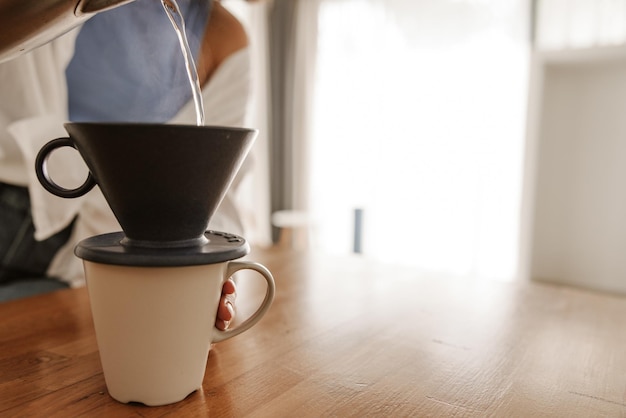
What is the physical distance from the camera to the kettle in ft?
1.32

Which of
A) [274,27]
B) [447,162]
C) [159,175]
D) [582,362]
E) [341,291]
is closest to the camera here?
[159,175]

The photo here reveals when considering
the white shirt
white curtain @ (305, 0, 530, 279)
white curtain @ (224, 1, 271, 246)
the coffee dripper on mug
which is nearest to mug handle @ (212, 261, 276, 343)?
the coffee dripper on mug

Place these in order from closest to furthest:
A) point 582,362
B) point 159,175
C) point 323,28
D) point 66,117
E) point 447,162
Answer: point 159,175, point 582,362, point 66,117, point 447,162, point 323,28

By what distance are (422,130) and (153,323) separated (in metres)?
3.00

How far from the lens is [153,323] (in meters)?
0.43

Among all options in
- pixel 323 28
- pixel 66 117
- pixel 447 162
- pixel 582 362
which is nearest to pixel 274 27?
pixel 323 28

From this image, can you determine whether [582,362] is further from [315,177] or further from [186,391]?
[315,177]

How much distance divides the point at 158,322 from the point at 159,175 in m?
0.12

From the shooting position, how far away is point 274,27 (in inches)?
153

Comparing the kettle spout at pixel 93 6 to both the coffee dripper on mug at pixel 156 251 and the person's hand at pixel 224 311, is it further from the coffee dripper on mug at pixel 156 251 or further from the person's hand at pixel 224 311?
the person's hand at pixel 224 311

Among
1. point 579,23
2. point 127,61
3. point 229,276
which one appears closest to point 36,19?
point 229,276

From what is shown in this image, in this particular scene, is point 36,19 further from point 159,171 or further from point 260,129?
point 260,129

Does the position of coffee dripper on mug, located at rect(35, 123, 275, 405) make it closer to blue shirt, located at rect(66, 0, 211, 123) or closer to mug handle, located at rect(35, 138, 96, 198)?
mug handle, located at rect(35, 138, 96, 198)

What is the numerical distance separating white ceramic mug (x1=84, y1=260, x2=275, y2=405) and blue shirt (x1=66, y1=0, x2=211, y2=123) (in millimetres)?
553
